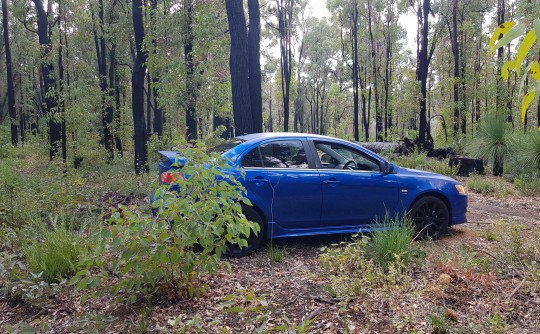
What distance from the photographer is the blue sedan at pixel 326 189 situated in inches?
219

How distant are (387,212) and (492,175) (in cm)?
930

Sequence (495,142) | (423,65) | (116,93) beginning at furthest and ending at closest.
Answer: (116,93), (423,65), (495,142)

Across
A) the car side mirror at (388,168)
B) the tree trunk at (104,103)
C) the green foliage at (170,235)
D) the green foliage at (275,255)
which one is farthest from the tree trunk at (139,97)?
the green foliage at (170,235)

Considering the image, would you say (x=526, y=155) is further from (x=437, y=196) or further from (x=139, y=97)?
(x=139, y=97)

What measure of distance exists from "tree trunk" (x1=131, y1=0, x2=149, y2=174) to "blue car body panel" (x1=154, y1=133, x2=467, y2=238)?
990 centimetres

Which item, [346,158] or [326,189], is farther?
[346,158]

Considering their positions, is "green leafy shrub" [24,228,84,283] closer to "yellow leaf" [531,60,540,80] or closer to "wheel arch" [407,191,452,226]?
"yellow leaf" [531,60,540,80]

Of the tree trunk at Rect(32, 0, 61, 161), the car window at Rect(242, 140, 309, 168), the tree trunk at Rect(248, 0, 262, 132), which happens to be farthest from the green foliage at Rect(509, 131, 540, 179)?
the tree trunk at Rect(32, 0, 61, 161)

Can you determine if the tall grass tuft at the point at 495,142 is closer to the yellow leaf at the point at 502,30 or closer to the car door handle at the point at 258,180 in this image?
the car door handle at the point at 258,180

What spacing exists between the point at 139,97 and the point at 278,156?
1085 centimetres

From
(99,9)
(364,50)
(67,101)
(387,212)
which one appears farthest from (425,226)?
(364,50)

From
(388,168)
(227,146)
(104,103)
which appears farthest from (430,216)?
(104,103)

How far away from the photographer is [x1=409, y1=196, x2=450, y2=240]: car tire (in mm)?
6285

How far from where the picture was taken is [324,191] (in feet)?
19.0
